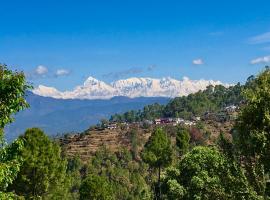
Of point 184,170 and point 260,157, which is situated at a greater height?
point 260,157

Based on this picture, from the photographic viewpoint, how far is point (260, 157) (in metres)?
19.1

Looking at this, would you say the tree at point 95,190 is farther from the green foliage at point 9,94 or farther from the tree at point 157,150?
the green foliage at point 9,94

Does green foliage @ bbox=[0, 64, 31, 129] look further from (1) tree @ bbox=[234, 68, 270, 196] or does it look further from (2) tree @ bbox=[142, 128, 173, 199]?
(2) tree @ bbox=[142, 128, 173, 199]

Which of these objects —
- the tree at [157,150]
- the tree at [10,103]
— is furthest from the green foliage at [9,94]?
the tree at [157,150]

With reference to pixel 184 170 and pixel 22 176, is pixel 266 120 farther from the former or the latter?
pixel 184 170

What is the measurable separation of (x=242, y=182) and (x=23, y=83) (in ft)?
29.0

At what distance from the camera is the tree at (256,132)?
1850cm

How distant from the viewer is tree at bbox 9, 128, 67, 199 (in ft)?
151

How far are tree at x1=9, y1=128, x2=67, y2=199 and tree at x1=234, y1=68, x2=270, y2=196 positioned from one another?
29462 millimetres

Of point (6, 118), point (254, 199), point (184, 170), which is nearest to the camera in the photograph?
point (6, 118)

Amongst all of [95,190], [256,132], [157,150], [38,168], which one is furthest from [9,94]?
[157,150]

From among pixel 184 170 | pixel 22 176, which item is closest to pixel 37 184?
pixel 22 176

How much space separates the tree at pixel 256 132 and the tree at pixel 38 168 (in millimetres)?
29462

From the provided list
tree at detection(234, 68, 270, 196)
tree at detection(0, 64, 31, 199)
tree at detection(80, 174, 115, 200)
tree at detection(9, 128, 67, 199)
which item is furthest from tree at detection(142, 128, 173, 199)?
tree at detection(0, 64, 31, 199)
